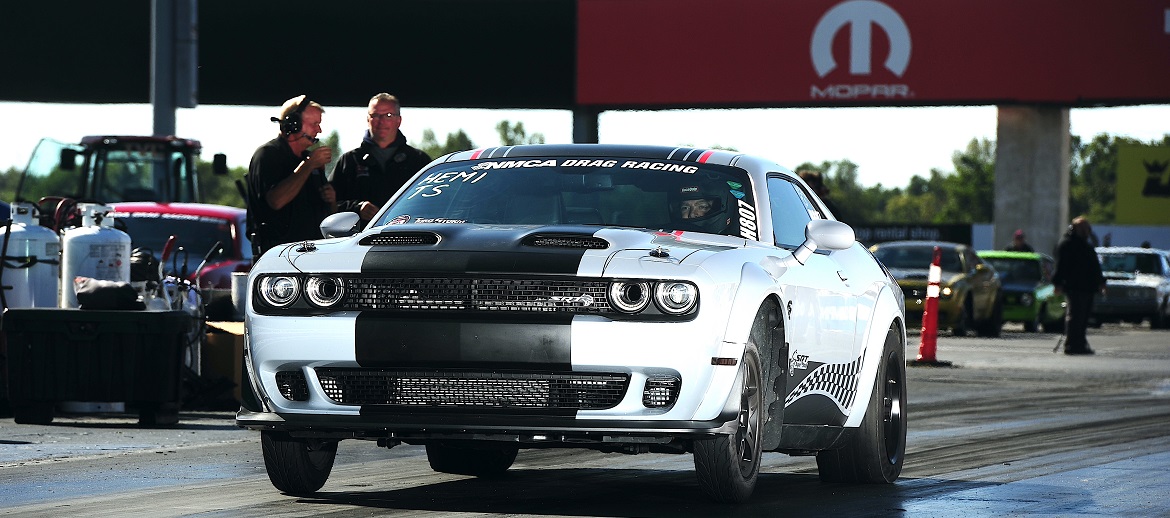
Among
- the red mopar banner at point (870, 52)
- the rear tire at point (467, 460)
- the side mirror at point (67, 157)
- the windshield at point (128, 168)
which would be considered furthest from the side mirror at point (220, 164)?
the red mopar banner at point (870, 52)

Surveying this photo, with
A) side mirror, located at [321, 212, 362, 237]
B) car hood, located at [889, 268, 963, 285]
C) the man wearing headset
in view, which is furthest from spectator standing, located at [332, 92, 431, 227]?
car hood, located at [889, 268, 963, 285]

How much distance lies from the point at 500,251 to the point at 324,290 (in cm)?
67

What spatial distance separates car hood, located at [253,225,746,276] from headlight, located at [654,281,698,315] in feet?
0.25

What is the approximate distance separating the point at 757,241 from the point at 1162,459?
366cm

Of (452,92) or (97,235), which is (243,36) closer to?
(452,92)

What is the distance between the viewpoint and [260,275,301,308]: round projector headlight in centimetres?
744

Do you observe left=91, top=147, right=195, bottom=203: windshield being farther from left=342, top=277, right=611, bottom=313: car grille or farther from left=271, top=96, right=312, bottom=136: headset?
left=342, top=277, right=611, bottom=313: car grille

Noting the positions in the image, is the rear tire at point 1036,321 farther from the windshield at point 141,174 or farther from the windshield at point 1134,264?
the windshield at point 141,174

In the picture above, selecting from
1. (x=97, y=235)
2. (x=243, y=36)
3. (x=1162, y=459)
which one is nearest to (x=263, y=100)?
(x=243, y=36)

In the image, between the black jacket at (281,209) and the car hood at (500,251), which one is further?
the black jacket at (281,209)

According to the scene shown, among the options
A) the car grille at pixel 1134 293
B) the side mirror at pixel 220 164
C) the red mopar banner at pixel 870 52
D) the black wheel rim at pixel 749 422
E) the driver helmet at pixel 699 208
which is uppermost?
the red mopar banner at pixel 870 52

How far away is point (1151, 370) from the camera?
22.1m

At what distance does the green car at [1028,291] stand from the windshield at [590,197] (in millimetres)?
25429

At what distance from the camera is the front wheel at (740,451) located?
290 inches
